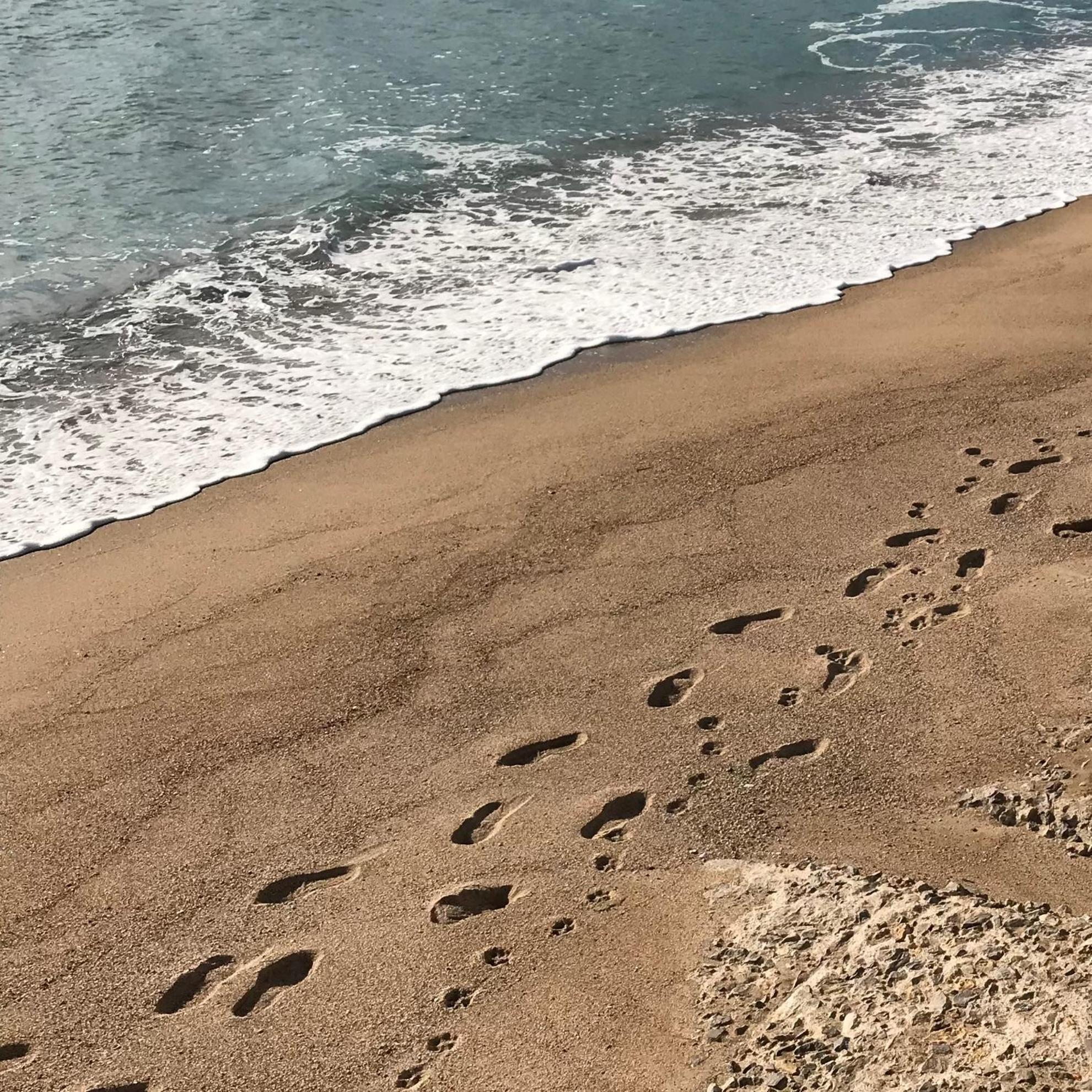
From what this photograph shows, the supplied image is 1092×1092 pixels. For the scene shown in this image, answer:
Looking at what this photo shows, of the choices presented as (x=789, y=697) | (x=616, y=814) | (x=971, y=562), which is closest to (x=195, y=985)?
(x=616, y=814)

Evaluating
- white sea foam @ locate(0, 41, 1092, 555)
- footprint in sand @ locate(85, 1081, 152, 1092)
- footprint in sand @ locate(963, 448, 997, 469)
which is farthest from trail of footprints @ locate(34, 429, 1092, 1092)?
white sea foam @ locate(0, 41, 1092, 555)

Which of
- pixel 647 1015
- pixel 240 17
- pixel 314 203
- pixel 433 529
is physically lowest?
pixel 647 1015

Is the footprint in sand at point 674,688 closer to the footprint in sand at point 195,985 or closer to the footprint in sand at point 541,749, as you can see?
the footprint in sand at point 541,749

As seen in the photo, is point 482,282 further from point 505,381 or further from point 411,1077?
point 411,1077

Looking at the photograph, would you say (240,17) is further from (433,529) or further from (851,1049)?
(851,1049)

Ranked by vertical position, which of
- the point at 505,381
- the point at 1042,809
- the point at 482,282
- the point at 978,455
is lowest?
the point at 1042,809

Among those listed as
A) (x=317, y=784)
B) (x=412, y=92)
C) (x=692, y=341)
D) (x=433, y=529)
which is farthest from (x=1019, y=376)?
(x=412, y=92)

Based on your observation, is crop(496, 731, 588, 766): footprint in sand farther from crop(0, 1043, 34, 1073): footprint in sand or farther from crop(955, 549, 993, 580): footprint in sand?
crop(955, 549, 993, 580): footprint in sand

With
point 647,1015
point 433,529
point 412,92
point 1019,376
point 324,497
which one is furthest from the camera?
point 412,92
